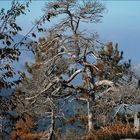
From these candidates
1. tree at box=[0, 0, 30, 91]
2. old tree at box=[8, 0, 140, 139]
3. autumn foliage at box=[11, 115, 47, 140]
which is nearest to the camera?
tree at box=[0, 0, 30, 91]

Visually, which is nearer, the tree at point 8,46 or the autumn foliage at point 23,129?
the tree at point 8,46

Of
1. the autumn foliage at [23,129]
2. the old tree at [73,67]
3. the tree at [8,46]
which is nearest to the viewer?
the tree at [8,46]

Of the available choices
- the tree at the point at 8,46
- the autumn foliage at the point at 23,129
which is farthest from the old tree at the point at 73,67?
the tree at the point at 8,46

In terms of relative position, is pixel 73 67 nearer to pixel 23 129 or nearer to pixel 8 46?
pixel 23 129

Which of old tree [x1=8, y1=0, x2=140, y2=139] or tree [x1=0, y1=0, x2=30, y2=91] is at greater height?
old tree [x1=8, y1=0, x2=140, y2=139]

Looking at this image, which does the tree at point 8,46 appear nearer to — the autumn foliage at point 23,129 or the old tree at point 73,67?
the old tree at point 73,67

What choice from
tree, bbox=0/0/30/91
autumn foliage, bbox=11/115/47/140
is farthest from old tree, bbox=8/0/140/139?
tree, bbox=0/0/30/91

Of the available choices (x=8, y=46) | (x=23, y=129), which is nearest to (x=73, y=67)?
(x=23, y=129)

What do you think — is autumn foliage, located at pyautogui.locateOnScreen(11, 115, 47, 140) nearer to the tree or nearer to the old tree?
the old tree

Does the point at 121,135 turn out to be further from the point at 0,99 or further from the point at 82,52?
the point at 82,52

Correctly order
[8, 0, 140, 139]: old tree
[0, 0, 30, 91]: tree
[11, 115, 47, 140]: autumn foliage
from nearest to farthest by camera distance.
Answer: [0, 0, 30, 91]: tree
[8, 0, 140, 139]: old tree
[11, 115, 47, 140]: autumn foliage

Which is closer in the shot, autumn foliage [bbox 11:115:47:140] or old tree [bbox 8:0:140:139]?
old tree [bbox 8:0:140:139]

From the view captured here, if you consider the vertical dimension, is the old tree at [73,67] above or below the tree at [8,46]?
above

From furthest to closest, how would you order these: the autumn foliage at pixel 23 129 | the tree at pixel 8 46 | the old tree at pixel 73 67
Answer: the autumn foliage at pixel 23 129, the old tree at pixel 73 67, the tree at pixel 8 46
